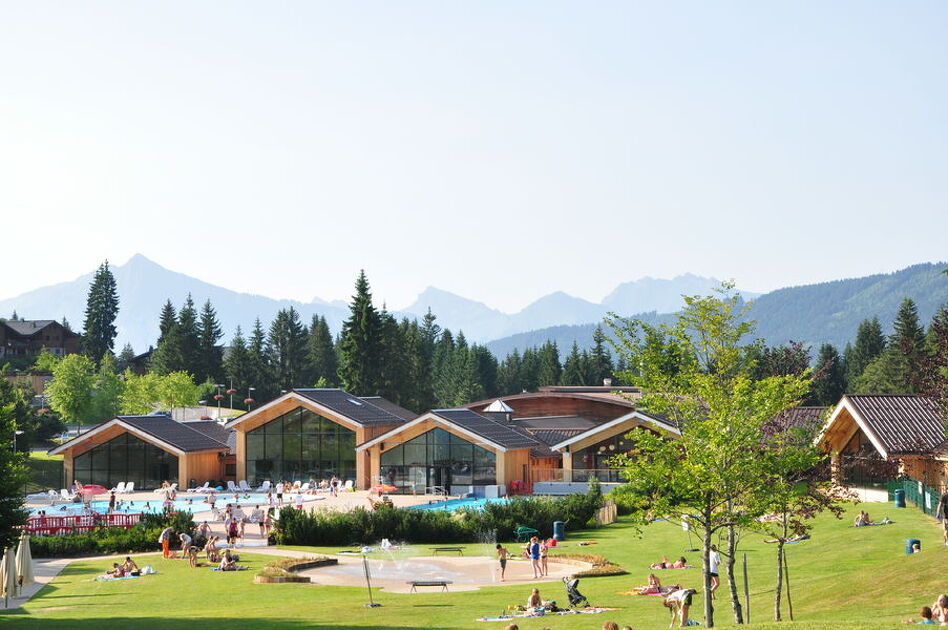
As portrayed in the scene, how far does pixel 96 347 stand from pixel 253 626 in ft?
389

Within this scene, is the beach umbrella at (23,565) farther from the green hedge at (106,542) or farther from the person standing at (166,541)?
the green hedge at (106,542)

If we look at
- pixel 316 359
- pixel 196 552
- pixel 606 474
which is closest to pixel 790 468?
pixel 196 552

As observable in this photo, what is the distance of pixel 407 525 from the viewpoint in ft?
138

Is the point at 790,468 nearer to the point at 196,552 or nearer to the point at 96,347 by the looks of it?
the point at 196,552

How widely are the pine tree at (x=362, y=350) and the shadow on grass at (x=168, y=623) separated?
223 feet

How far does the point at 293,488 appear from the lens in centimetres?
6191

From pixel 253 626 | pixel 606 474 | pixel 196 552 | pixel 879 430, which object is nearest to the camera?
pixel 253 626

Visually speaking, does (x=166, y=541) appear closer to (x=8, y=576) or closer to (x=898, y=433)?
(x=8, y=576)

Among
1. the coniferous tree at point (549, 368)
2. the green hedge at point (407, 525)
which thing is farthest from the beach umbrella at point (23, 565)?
the coniferous tree at point (549, 368)

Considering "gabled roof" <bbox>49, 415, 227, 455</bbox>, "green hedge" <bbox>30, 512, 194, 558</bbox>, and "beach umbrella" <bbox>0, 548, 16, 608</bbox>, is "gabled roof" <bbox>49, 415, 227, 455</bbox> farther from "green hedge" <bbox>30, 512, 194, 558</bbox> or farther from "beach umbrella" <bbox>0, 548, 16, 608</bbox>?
"beach umbrella" <bbox>0, 548, 16, 608</bbox>

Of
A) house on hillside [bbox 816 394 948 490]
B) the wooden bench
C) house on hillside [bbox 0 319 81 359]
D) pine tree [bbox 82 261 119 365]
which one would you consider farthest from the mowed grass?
house on hillside [bbox 0 319 81 359]

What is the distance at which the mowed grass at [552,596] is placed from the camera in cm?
2266

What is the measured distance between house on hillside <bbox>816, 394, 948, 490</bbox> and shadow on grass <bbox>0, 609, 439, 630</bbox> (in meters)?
21.0

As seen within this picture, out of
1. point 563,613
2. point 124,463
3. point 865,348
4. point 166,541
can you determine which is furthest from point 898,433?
point 865,348
